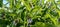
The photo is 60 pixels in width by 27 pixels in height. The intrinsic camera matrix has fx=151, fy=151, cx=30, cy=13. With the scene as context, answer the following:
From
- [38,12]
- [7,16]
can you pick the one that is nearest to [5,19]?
[7,16]

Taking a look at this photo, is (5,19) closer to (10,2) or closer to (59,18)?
(10,2)

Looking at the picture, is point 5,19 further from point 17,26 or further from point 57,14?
point 57,14

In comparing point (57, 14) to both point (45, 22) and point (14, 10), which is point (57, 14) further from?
point (14, 10)

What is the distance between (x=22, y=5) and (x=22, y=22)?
0.06m

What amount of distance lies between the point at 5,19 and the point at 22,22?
2.4 inches

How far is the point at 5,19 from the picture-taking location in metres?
0.52

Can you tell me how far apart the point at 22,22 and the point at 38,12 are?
65mm

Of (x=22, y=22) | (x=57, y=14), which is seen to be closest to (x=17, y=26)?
(x=22, y=22)

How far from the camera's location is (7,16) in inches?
20.4

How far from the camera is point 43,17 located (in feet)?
1.76

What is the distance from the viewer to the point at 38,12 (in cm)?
52

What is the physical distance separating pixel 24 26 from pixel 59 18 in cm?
14

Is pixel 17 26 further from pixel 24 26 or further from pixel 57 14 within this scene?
pixel 57 14

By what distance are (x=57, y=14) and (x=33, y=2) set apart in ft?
0.34
